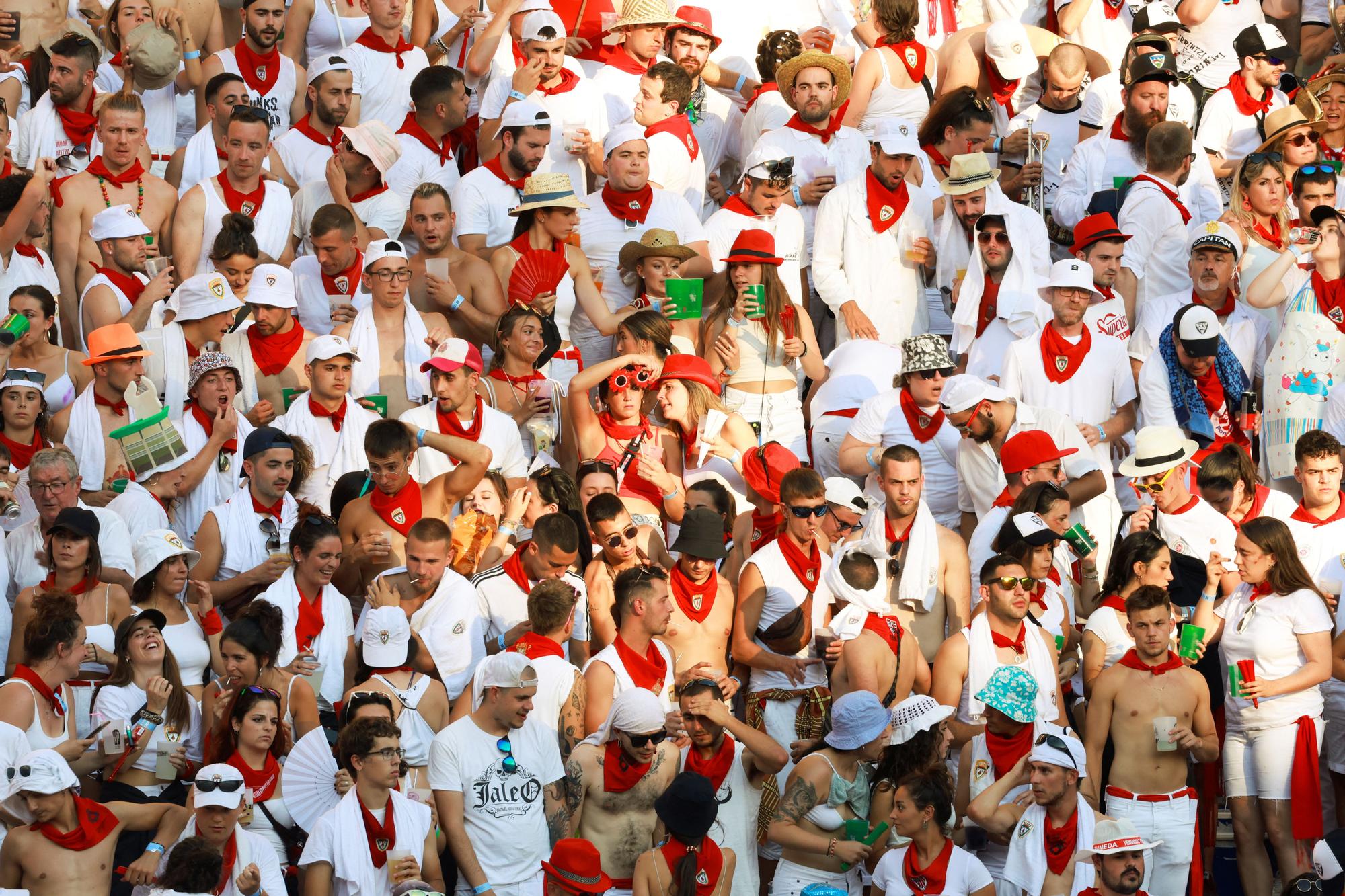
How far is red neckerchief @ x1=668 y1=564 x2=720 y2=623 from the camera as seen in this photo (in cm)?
988

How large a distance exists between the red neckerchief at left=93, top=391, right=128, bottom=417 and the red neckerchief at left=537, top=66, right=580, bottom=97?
3887 millimetres

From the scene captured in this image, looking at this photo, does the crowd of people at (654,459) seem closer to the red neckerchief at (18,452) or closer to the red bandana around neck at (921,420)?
the red bandana around neck at (921,420)

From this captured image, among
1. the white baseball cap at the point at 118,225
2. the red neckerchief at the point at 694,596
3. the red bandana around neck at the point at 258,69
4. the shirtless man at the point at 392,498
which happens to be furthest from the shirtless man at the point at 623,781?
the red bandana around neck at the point at 258,69

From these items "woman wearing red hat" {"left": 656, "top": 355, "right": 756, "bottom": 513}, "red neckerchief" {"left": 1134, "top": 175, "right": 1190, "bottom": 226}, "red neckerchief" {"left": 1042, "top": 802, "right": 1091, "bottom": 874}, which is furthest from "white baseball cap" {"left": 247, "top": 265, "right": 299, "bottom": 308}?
"red neckerchief" {"left": 1134, "top": 175, "right": 1190, "bottom": 226}

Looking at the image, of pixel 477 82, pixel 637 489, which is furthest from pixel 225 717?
pixel 477 82

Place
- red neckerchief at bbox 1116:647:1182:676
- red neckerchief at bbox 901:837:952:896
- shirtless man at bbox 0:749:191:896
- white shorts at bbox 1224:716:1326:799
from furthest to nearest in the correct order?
white shorts at bbox 1224:716:1326:799, red neckerchief at bbox 1116:647:1182:676, red neckerchief at bbox 901:837:952:896, shirtless man at bbox 0:749:191:896

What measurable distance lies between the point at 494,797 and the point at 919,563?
248cm

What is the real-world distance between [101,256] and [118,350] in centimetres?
148

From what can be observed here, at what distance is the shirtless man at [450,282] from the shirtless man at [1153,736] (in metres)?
4.12

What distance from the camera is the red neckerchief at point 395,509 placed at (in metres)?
10.2

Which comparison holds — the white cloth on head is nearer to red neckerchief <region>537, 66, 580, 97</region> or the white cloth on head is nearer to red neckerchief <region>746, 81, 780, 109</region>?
red neckerchief <region>537, 66, 580, 97</region>

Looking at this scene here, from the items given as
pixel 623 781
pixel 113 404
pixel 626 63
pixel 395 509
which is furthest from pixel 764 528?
pixel 626 63

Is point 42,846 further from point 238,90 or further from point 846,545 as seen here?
point 238,90

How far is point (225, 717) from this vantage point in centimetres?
894
